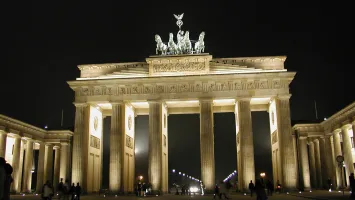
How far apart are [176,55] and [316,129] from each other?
78.1 ft

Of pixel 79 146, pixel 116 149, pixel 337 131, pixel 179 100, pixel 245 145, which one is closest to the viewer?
pixel 245 145

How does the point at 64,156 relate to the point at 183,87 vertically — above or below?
below

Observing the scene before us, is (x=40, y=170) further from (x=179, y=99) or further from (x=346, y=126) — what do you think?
(x=346, y=126)

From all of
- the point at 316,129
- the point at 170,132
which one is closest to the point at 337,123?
the point at 316,129

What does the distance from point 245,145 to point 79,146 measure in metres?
20.3

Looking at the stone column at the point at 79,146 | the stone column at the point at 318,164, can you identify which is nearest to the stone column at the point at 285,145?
the stone column at the point at 318,164

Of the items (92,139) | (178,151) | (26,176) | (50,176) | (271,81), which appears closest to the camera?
(271,81)

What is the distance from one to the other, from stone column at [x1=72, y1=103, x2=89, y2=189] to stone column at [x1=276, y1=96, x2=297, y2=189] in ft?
78.3

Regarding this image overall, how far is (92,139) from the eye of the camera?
51.1 meters

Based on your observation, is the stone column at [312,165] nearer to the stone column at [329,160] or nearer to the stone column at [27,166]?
the stone column at [329,160]

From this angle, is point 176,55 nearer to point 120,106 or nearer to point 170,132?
point 120,106

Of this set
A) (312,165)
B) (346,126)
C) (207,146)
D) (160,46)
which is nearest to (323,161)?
(312,165)

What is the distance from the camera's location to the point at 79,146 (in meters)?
48.3

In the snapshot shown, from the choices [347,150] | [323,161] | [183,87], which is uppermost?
[183,87]
